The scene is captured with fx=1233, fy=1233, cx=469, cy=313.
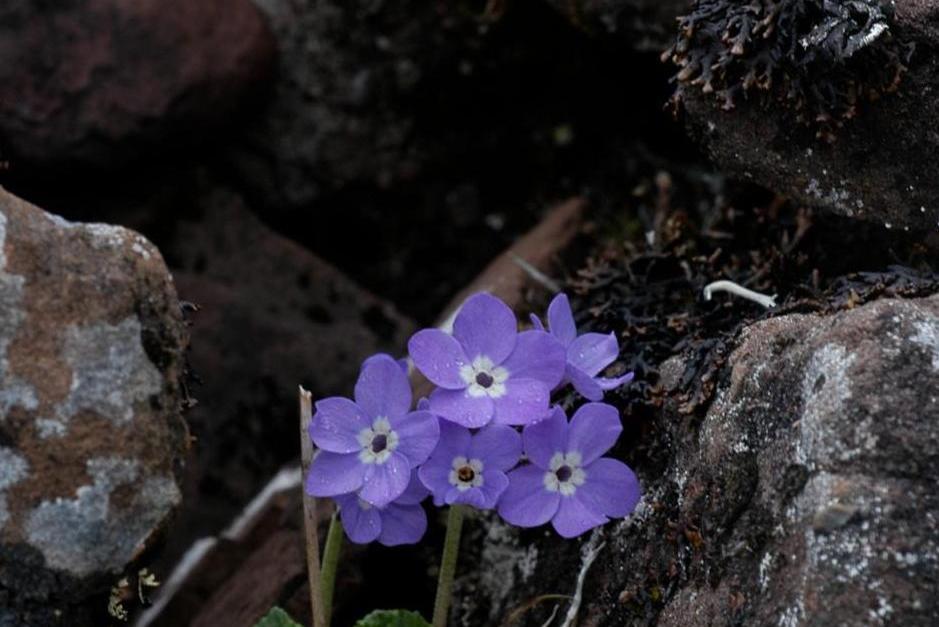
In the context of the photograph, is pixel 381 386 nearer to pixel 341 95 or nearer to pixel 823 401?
pixel 823 401

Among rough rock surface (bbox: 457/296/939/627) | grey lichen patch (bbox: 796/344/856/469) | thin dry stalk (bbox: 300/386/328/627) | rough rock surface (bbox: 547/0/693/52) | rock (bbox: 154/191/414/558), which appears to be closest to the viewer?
rough rock surface (bbox: 457/296/939/627)

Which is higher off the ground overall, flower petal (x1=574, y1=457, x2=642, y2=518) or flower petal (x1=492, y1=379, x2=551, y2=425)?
flower petal (x1=492, y1=379, x2=551, y2=425)

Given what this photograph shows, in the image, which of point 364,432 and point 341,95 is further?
point 341,95

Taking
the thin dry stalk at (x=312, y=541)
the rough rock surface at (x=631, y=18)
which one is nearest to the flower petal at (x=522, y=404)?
the thin dry stalk at (x=312, y=541)

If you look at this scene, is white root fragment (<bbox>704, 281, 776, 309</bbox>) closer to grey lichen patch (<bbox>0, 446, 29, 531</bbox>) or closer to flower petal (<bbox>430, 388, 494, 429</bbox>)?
flower petal (<bbox>430, 388, 494, 429</bbox>)

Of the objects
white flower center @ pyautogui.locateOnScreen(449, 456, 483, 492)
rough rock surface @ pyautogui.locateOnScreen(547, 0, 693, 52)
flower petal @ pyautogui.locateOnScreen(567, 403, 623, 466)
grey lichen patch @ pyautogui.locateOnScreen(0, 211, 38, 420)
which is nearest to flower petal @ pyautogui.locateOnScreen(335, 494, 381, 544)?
white flower center @ pyautogui.locateOnScreen(449, 456, 483, 492)

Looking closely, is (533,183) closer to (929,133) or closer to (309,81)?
(309,81)

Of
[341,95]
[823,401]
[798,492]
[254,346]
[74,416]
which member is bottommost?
[254,346]

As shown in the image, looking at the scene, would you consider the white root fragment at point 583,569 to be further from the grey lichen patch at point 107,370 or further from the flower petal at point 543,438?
the grey lichen patch at point 107,370

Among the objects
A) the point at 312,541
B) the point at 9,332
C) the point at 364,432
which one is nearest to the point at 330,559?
the point at 312,541
